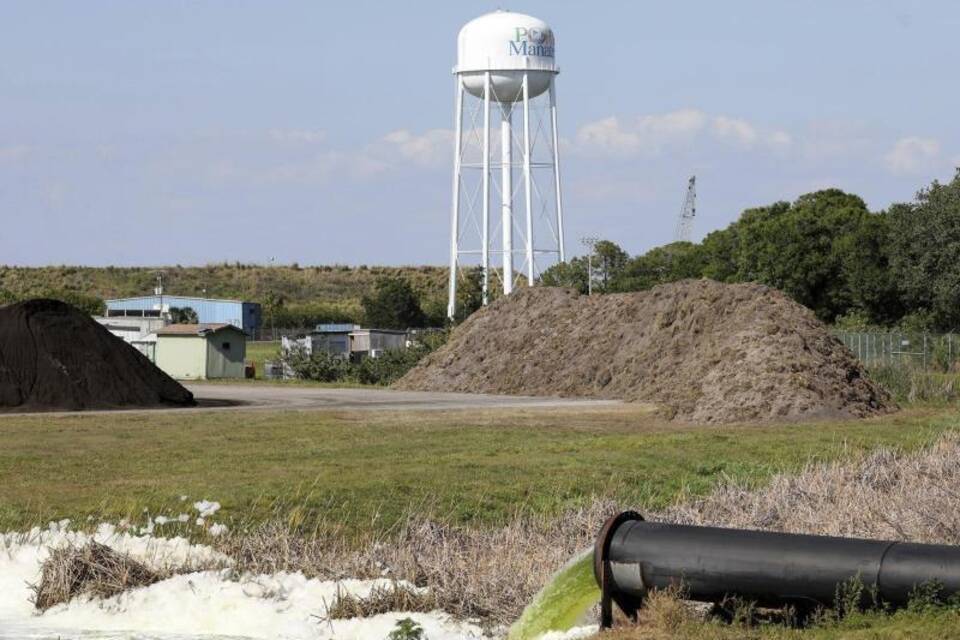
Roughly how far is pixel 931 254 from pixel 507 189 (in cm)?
2221

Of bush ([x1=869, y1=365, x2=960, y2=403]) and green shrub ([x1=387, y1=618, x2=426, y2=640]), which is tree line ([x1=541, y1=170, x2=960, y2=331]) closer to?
bush ([x1=869, y1=365, x2=960, y2=403])

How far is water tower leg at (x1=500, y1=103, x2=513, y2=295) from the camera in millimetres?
82062

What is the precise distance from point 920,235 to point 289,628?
241 feet

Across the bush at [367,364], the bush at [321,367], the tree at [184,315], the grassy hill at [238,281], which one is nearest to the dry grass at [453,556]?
the bush at [367,364]

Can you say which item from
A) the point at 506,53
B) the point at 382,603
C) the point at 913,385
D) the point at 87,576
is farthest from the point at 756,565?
the point at 506,53

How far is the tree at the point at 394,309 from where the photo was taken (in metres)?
123

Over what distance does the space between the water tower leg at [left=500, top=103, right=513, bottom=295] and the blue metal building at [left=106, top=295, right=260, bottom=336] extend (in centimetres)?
4353

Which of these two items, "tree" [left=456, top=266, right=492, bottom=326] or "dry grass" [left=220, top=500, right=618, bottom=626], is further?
"tree" [left=456, top=266, right=492, bottom=326]

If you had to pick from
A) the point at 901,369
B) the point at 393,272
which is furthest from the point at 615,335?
the point at 393,272

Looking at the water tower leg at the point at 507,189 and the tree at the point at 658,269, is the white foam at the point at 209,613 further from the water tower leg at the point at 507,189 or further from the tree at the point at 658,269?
the tree at the point at 658,269

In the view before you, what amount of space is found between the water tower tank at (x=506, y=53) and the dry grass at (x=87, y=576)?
63905 millimetres

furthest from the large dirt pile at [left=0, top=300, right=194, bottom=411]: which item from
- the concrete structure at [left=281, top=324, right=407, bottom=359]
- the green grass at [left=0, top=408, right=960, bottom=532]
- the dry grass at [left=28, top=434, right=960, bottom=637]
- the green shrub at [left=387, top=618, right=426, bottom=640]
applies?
the concrete structure at [left=281, top=324, right=407, bottom=359]

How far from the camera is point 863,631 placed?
43.2ft

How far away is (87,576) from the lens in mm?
17625
